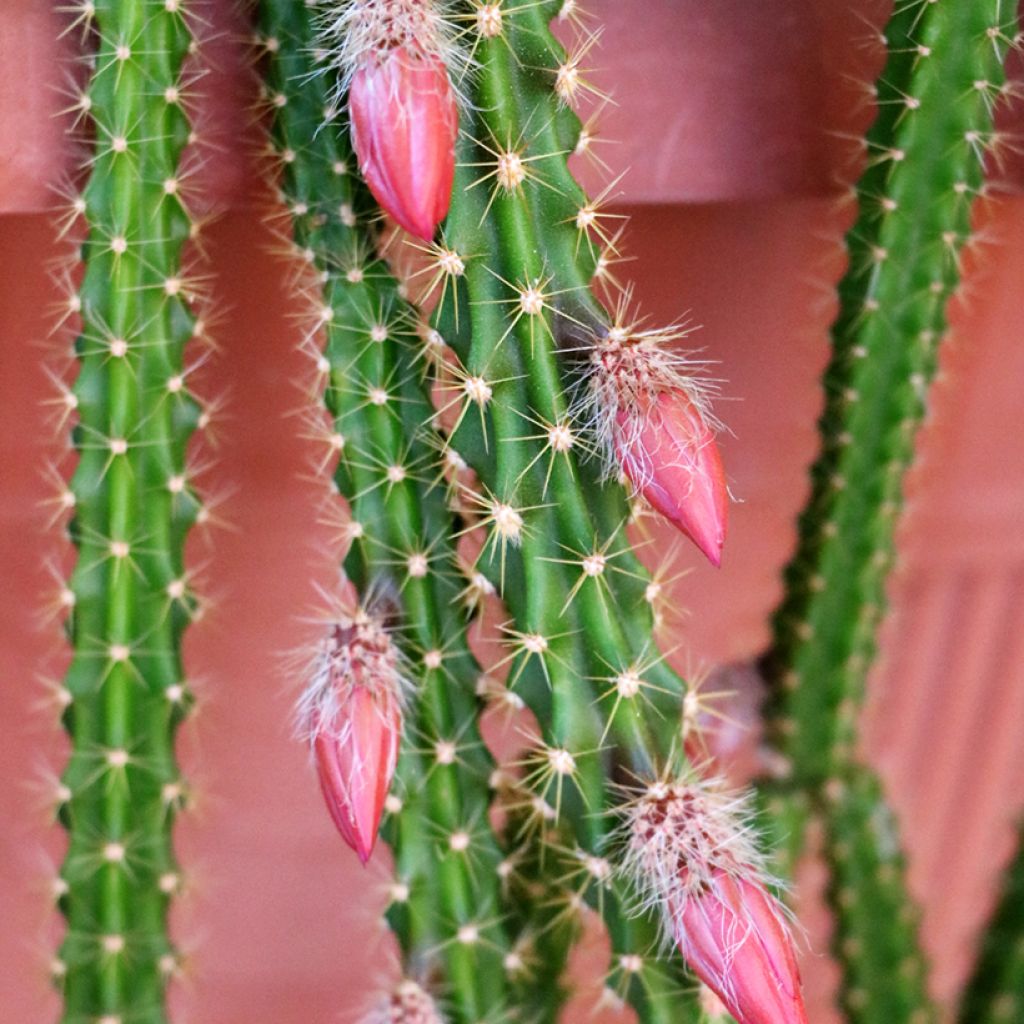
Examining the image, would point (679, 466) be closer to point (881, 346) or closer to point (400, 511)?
point (400, 511)

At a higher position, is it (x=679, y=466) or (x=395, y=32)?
(x=395, y=32)

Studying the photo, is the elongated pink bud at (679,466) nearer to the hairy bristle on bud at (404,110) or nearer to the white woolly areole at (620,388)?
the white woolly areole at (620,388)

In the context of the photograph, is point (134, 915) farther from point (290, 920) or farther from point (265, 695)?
point (290, 920)

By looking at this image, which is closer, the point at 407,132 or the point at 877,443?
the point at 407,132

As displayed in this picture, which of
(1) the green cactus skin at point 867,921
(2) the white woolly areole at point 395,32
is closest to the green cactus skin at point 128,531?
(2) the white woolly areole at point 395,32

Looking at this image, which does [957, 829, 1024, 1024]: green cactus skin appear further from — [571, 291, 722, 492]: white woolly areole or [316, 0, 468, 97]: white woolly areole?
[316, 0, 468, 97]: white woolly areole

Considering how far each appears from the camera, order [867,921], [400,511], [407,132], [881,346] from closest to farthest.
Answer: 1. [407,132]
2. [400,511]
3. [881,346]
4. [867,921]

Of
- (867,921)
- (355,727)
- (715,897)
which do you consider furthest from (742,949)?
(867,921)
